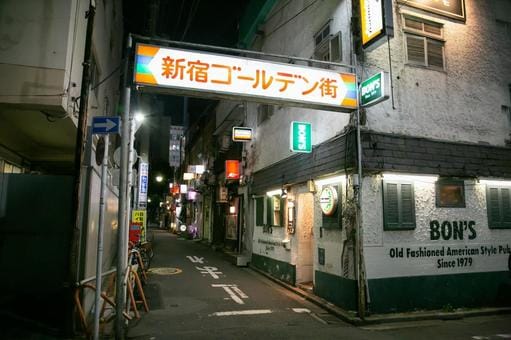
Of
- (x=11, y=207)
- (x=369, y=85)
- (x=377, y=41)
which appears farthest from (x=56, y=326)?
(x=377, y=41)

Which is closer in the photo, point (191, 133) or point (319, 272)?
point (319, 272)

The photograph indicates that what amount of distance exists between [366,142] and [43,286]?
29.7 feet

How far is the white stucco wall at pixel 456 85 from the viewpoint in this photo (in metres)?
10.4

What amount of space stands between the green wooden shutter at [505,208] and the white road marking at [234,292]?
28.8 ft

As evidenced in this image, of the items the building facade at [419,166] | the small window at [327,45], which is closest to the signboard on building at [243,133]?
the building facade at [419,166]

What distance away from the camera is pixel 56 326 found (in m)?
7.83

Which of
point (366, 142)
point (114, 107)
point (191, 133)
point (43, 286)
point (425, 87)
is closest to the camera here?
point (43, 286)

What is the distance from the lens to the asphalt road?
807 cm

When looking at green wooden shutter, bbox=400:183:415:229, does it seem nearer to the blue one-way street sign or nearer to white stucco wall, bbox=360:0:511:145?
white stucco wall, bbox=360:0:511:145

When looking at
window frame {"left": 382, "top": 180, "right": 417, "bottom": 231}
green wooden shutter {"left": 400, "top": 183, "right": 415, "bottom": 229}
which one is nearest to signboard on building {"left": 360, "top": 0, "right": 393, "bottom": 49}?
window frame {"left": 382, "top": 180, "right": 417, "bottom": 231}

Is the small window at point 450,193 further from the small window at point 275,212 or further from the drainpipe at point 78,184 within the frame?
the drainpipe at point 78,184

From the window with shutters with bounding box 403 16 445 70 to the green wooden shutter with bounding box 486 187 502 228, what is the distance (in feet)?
14.2

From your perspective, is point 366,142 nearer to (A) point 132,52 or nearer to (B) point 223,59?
(B) point 223,59

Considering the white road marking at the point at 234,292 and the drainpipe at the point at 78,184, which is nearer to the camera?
the drainpipe at the point at 78,184
